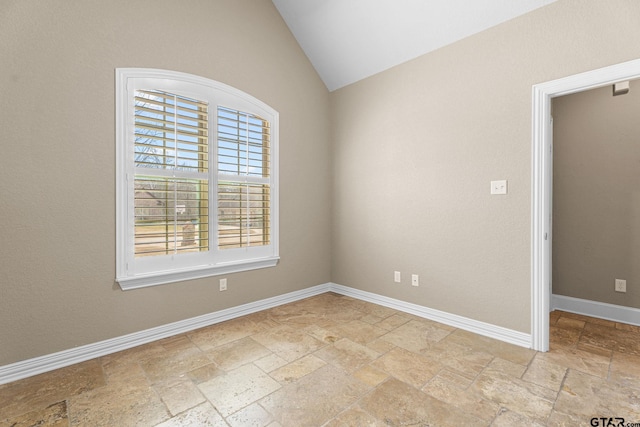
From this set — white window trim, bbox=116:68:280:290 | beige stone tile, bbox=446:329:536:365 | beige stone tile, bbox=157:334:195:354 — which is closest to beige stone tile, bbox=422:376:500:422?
beige stone tile, bbox=446:329:536:365

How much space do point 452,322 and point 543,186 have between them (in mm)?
1430

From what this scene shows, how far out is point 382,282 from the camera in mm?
3518

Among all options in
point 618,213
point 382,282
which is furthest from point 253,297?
point 618,213

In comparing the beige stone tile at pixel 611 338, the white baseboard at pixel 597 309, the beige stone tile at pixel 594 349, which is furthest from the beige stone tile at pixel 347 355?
the white baseboard at pixel 597 309

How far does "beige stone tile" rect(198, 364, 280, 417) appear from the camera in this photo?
1.77m

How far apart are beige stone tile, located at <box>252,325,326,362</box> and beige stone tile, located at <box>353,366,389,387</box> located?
18.2 inches

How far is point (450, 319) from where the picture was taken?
2920 mm

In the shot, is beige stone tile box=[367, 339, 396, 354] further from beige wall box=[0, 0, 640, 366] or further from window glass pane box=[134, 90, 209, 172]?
window glass pane box=[134, 90, 209, 172]

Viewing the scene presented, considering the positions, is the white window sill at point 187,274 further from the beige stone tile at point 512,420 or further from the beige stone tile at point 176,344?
the beige stone tile at point 512,420

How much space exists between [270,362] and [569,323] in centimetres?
283

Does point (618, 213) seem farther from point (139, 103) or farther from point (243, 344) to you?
point (139, 103)

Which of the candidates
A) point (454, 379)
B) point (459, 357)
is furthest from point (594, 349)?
point (454, 379)

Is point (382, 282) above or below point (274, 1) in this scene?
below

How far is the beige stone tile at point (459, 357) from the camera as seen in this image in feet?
6.96
